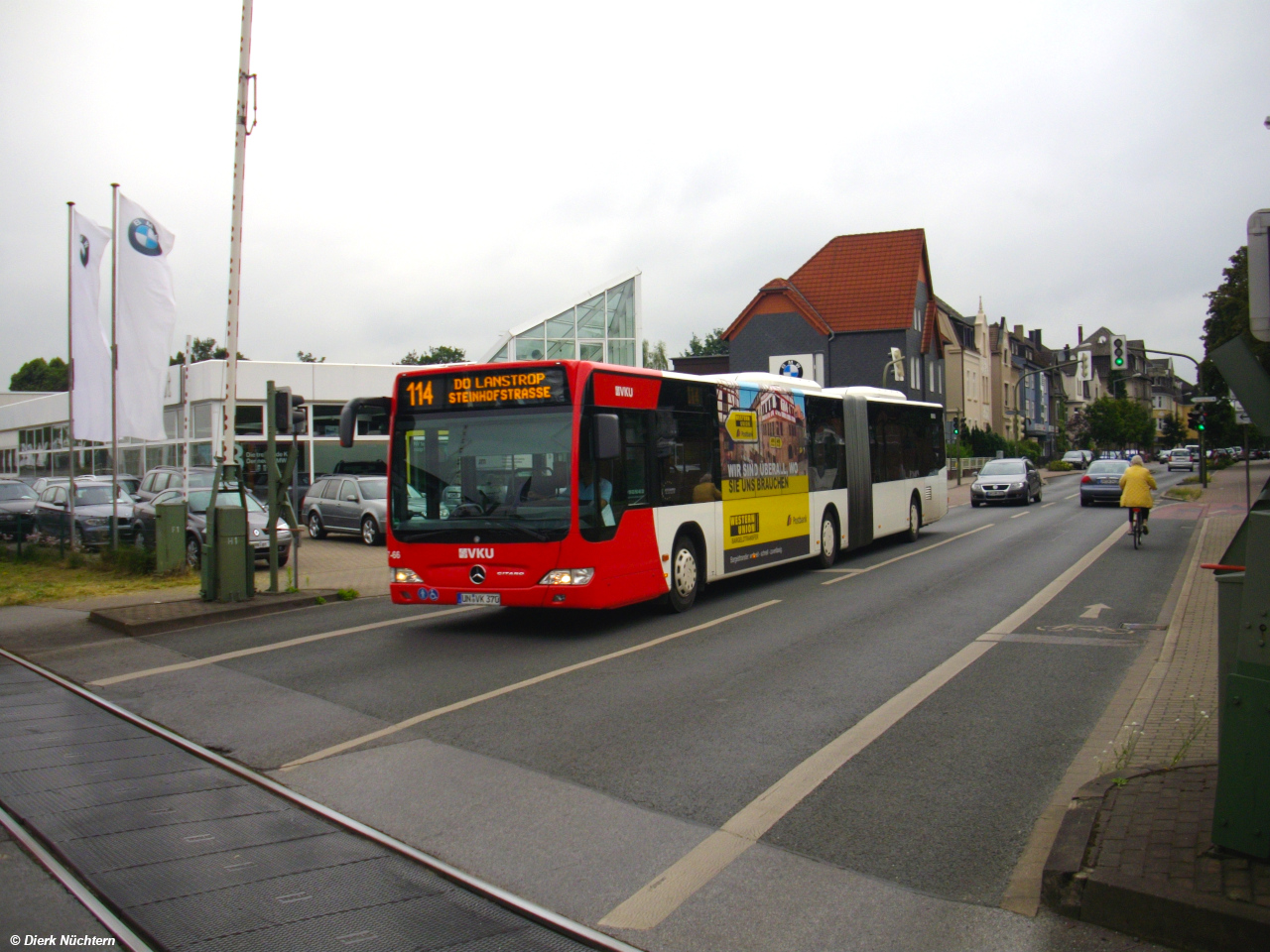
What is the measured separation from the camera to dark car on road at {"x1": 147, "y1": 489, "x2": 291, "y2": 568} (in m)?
18.0

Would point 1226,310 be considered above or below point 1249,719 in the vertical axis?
above

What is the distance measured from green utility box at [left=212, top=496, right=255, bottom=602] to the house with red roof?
4246cm

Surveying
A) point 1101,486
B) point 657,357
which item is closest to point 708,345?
point 657,357

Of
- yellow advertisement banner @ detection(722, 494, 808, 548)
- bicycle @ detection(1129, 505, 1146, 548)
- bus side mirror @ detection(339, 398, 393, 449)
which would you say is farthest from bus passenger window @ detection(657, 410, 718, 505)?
bicycle @ detection(1129, 505, 1146, 548)

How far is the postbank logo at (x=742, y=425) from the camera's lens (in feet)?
45.2

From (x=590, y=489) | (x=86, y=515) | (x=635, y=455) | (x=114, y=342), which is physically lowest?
(x=86, y=515)

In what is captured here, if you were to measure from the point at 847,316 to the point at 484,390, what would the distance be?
46.9 meters

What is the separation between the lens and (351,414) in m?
11.0

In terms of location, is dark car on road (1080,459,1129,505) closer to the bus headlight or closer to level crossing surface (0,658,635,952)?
the bus headlight

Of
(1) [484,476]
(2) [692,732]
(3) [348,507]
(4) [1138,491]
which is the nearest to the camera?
(2) [692,732]

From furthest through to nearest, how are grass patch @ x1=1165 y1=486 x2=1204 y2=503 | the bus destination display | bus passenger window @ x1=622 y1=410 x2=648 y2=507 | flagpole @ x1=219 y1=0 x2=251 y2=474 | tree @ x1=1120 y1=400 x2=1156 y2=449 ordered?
tree @ x1=1120 y1=400 x2=1156 y2=449
grass patch @ x1=1165 y1=486 x2=1204 y2=503
flagpole @ x1=219 y1=0 x2=251 y2=474
bus passenger window @ x1=622 y1=410 x2=648 y2=507
the bus destination display

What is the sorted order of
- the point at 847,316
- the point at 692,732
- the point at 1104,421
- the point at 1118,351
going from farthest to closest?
the point at 1104,421, the point at 847,316, the point at 1118,351, the point at 692,732

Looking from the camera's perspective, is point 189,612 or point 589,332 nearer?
point 189,612

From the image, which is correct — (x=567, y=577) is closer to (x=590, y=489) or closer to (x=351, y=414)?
(x=590, y=489)
